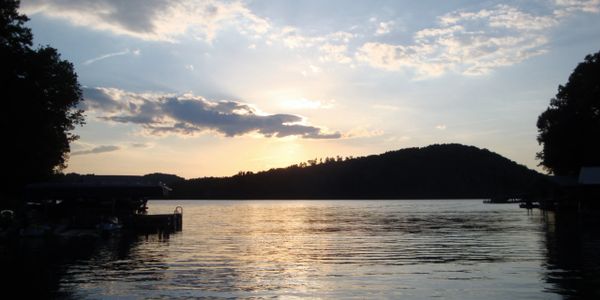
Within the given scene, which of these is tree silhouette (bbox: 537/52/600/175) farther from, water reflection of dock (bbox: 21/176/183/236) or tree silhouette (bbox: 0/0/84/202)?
tree silhouette (bbox: 0/0/84/202)

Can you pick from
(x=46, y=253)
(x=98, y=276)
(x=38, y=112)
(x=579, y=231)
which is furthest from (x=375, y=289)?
(x=38, y=112)

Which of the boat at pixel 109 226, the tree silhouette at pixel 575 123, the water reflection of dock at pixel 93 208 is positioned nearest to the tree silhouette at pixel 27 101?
the water reflection of dock at pixel 93 208

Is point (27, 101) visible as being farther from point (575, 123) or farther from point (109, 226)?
point (575, 123)

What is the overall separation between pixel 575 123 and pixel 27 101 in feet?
213

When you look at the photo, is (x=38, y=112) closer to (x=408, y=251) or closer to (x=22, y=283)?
(x=22, y=283)

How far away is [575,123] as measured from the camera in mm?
76562

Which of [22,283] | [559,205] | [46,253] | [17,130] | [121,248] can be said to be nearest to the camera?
[22,283]

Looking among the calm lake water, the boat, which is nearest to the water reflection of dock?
the boat

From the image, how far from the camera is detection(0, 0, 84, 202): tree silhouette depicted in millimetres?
44469

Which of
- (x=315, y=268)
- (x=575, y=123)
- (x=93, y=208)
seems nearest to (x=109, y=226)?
(x=93, y=208)

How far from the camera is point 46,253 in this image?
3438 centimetres

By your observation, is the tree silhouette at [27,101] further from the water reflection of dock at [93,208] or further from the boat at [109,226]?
the boat at [109,226]

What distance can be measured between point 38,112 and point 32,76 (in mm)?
3708

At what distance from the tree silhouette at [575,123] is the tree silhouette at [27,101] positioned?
196 feet
